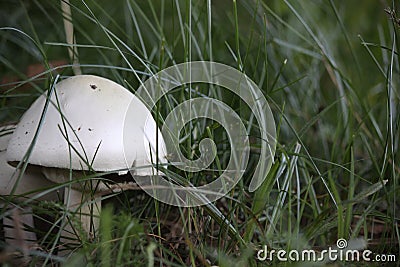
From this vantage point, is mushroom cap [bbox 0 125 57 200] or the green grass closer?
the green grass

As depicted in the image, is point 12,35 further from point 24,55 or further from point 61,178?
point 61,178

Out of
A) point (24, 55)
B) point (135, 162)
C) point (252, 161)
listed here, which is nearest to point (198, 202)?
point (135, 162)

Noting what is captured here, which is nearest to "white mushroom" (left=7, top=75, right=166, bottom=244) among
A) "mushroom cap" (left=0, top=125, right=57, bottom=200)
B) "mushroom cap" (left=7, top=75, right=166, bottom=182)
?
"mushroom cap" (left=7, top=75, right=166, bottom=182)

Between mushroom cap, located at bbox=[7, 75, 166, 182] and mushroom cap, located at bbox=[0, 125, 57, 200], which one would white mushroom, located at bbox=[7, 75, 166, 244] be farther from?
mushroom cap, located at bbox=[0, 125, 57, 200]

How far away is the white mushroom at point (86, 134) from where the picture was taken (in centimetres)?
99

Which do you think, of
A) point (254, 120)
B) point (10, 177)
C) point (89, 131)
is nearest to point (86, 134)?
point (89, 131)

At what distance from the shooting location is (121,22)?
2.24 m

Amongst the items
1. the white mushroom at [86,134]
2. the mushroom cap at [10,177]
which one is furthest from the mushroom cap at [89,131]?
the mushroom cap at [10,177]

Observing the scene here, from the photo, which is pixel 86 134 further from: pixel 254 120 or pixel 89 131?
pixel 254 120

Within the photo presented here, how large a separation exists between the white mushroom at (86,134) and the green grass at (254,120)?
6cm

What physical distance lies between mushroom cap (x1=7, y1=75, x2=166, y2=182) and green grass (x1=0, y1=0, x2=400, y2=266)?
2.3 inches

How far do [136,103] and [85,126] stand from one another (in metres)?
0.14

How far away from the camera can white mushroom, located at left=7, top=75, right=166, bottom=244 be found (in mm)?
993

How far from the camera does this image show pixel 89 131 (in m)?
1.01
